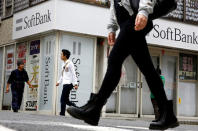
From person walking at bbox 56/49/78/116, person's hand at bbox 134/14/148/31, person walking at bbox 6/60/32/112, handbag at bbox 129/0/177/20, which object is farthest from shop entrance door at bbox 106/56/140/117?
person's hand at bbox 134/14/148/31

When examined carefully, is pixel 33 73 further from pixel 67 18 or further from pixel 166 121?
pixel 166 121

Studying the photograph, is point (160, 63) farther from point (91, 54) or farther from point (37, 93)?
point (37, 93)

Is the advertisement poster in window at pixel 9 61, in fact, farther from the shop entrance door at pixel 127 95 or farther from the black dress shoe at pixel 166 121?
the black dress shoe at pixel 166 121

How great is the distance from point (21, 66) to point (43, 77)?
2294mm

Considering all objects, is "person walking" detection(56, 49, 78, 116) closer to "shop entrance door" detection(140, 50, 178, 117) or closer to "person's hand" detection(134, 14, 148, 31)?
"shop entrance door" detection(140, 50, 178, 117)

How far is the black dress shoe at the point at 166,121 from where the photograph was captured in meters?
4.62

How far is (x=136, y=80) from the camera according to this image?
17.3 m

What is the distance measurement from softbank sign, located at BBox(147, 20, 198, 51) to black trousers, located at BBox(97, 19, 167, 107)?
12423 mm

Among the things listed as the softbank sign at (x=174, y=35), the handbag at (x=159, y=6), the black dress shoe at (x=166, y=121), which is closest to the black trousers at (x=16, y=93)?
the softbank sign at (x=174, y=35)

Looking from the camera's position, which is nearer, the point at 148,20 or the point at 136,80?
the point at 148,20

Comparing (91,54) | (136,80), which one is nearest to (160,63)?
(136,80)

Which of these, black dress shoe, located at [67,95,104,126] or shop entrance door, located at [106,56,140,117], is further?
shop entrance door, located at [106,56,140,117]

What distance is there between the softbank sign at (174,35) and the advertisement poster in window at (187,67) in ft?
1.86

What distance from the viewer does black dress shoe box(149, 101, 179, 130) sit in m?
4.62
